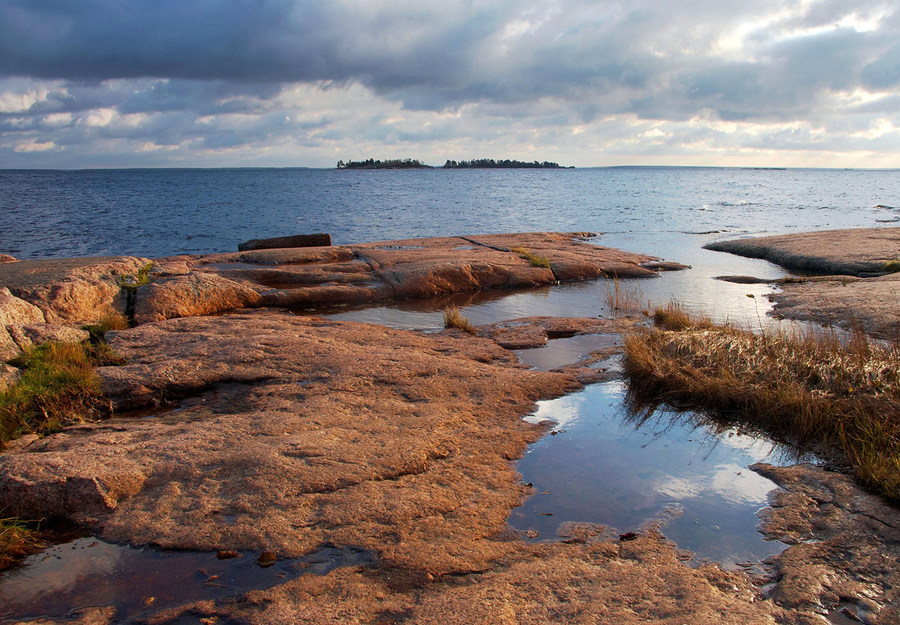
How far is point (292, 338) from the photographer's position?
7.81 m

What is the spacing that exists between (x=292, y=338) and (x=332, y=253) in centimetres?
879

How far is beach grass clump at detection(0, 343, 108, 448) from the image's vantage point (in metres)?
5.39

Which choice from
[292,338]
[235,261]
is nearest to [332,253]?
[235,261]

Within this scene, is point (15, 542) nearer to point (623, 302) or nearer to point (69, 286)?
point (69, 286)

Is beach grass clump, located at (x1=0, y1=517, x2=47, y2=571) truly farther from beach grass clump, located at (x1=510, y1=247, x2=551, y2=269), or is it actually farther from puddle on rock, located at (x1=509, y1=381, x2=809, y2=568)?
beach grass clump, located at (x1=510, y1=247, x2=551, y2=269)

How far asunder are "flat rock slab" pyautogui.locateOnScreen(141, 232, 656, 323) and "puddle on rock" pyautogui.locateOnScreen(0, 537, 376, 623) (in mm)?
6503

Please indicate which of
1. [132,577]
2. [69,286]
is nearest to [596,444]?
[132,577]

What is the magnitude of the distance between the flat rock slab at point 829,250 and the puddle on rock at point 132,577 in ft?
56.6

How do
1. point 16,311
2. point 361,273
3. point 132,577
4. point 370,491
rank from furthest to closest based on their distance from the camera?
point 361,273 < point 16,311 < point 370,491 < point 132,577

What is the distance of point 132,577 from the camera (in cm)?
359

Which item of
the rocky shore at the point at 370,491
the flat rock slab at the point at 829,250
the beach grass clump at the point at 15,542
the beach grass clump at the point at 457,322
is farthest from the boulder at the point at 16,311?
the flat rock slab at the point at 829,250

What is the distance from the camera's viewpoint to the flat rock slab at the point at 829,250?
16250 mm

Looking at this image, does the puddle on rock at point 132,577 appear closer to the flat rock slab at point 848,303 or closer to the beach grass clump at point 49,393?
the beach grass clump at point 49,393

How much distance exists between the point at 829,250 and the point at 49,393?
2045 cm
